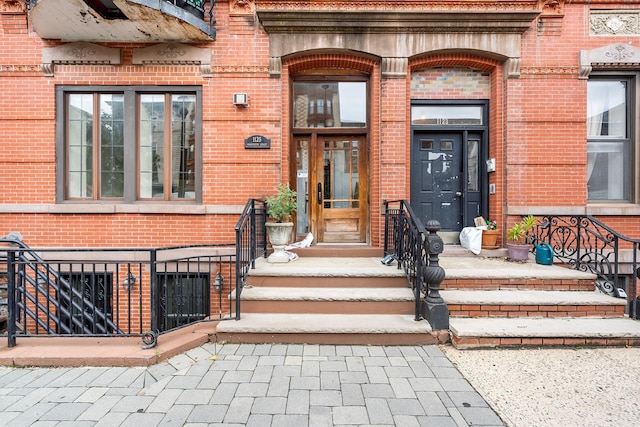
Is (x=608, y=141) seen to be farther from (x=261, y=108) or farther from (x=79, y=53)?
(x=79, y=53)

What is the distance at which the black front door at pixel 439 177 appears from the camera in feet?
21.6

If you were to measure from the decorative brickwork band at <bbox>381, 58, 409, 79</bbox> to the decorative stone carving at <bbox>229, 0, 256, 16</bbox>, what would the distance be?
8.59ft

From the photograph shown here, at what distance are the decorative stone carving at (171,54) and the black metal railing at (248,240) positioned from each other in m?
2.91

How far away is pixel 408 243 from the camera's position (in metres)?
4.74

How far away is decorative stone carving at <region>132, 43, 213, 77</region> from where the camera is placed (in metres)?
5.93

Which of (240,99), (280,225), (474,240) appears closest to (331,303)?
(280,225)

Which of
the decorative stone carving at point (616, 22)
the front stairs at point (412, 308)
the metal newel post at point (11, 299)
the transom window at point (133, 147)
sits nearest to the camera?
the metal newel post at point (11, 299)

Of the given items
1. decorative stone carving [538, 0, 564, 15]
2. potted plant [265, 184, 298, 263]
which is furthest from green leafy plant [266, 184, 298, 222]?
decorative stone carving [538, 0, 564, 15]

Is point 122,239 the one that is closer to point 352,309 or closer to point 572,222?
point 352,309

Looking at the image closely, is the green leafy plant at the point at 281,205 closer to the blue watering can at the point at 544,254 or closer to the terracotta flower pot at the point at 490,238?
the terracotta flower pot at the point at 490,238

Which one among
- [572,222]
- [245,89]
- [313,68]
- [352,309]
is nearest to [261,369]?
[352,309]

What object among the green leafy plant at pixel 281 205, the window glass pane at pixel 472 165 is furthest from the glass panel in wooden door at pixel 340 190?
the window glass pane at pixel 472 165

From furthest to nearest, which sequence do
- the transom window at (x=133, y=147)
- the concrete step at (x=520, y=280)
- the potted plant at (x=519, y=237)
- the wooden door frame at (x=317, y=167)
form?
the wooden door frame at (x=317, y=167) < the transom window at (x=133, y=147) < the potted plant at (x=519, y=237) < the concrete step at (x=520, y=280)

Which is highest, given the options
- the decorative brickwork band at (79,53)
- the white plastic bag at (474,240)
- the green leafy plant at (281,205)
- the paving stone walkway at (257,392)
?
the decorative brickwork band at (79,53)
